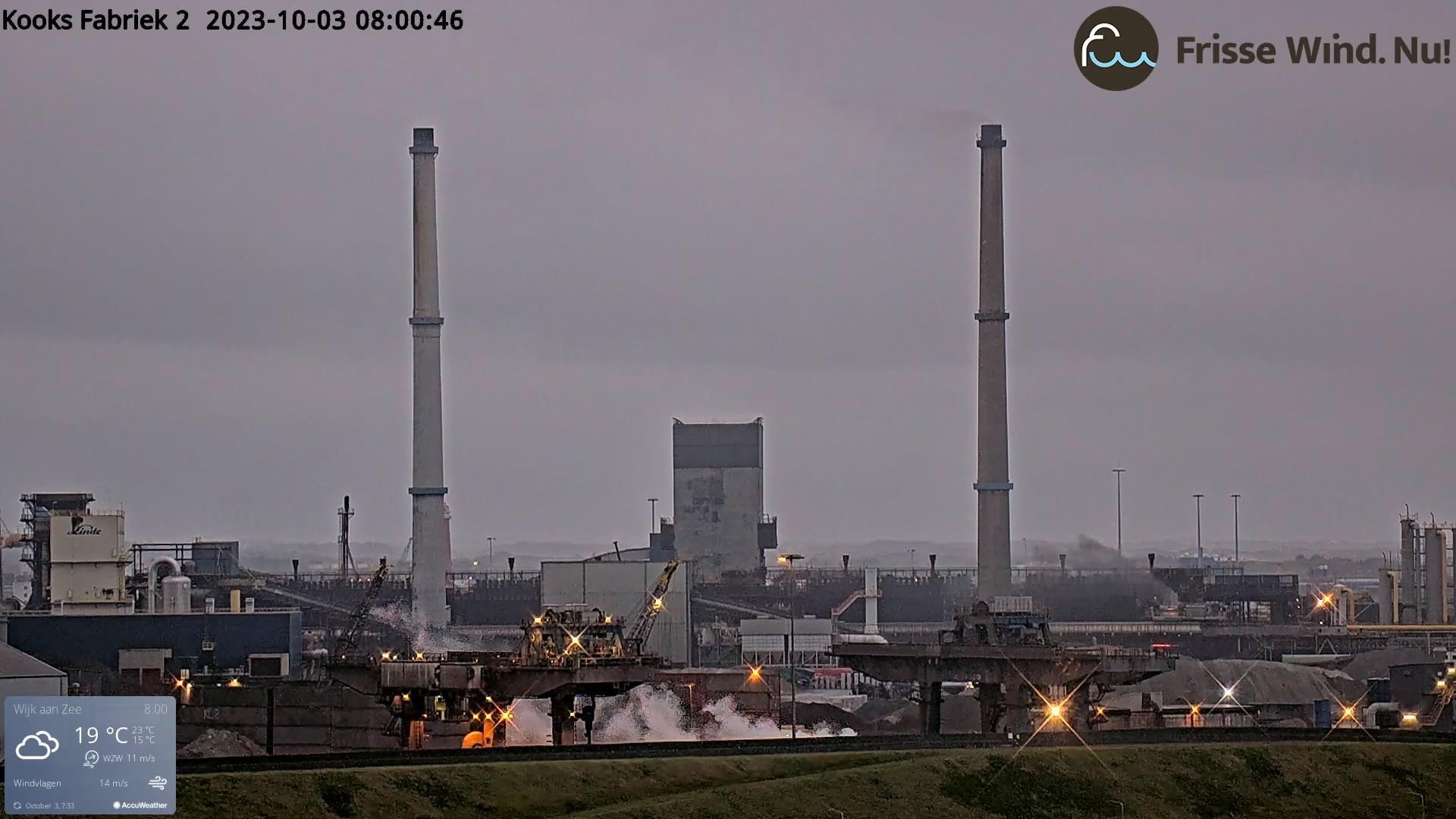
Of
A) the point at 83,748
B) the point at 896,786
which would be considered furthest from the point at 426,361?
the point at 83,748

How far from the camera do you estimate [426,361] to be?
16338cm

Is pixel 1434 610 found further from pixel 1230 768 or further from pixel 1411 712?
pixel 1230 768

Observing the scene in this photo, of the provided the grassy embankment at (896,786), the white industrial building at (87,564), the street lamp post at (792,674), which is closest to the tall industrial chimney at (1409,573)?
the street lamp post at (792,674)

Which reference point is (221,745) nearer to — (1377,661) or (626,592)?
(626,592)

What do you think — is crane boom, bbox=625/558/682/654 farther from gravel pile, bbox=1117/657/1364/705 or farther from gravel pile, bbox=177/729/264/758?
gravel pile, bbox=1117/657/1364/705

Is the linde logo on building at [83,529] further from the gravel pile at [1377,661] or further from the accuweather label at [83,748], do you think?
the gravel pile at [1377,661]

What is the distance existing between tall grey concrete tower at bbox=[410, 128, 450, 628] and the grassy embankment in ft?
289

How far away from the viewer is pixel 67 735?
54.6 metres

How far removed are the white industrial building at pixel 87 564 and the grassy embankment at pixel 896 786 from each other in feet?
266

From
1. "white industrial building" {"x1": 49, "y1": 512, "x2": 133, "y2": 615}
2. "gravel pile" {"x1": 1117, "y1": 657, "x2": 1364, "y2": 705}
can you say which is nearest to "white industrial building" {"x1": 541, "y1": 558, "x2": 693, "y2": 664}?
"white industrial building" {"x1": 49, "y1": 512, "x2": 133, "y2": 615}

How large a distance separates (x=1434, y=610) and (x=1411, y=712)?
6418 cm

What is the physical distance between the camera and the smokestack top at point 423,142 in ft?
533

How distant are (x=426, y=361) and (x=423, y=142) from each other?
60.6 feet

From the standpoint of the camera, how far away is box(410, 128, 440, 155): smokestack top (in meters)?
162
